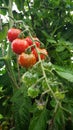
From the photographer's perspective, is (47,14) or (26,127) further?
(47,14)

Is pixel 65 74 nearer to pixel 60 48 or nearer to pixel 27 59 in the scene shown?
pixel 27 59

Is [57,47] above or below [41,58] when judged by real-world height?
below

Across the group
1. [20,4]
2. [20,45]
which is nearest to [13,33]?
[20,45]

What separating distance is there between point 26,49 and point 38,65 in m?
0.10

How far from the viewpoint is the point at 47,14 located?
5.62 ft

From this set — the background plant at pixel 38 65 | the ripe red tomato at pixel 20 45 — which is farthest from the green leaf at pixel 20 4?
the ripe red tomato at pixel 20 45

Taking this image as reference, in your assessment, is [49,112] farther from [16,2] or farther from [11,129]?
[16,2]

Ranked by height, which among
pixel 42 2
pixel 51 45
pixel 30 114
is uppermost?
pixel 42 2

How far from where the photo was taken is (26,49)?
106 cm

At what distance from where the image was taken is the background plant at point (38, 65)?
4.08 ft

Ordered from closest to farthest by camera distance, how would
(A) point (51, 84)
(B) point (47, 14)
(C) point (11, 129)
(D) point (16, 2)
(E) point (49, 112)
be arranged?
(A) point (51, 84)
(E) point (49, 112)
(C) point (11, 129)
(B) point (47, 14)
(D) point (16, 2)

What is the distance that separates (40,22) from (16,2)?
201mm

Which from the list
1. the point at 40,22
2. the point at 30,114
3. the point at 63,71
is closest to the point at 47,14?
the point at 40,22

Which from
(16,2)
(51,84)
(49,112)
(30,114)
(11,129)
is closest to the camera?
(51,84)
